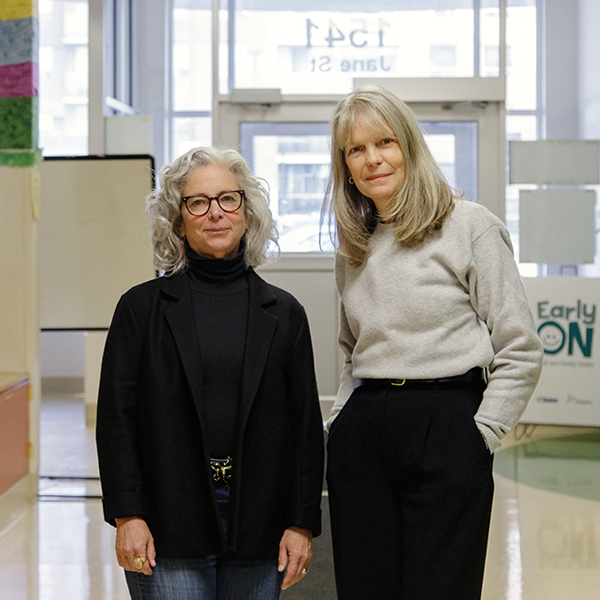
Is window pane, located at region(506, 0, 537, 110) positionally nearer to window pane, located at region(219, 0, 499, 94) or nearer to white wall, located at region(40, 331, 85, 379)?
window pane, located at region(219, 0, 499, 94)

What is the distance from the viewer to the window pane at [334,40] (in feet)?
21.2

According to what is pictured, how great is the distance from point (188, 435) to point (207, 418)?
53 mm

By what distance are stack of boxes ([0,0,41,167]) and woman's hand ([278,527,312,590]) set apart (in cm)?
338

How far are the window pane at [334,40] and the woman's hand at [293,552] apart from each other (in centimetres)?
533

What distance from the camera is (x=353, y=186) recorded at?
1889mm

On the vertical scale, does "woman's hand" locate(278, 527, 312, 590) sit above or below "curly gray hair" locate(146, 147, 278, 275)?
below

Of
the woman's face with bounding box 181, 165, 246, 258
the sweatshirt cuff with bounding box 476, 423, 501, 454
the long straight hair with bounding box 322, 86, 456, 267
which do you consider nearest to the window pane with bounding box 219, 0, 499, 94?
the long straight hair with bounding box 322, 86, 456, 267

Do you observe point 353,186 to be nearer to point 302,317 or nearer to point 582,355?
point 302,317

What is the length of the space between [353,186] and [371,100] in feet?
0.77

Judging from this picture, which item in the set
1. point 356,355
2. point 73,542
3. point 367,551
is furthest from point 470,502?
point 73,542

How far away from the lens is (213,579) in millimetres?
1640

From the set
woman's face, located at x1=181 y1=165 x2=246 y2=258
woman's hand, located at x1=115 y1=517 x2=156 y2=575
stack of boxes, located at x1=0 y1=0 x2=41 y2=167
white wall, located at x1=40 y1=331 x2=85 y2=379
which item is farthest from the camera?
white wall, located at x1=40 y1=331 x2=85 y2=379

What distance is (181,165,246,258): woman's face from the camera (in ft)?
5.49

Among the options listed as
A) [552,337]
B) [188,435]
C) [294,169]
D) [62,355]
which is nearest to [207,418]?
[188,435]
